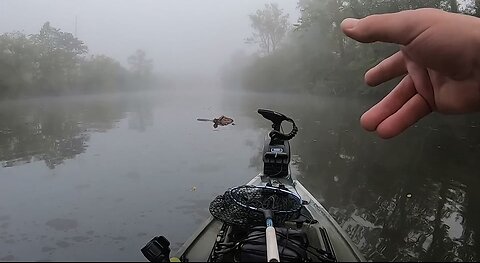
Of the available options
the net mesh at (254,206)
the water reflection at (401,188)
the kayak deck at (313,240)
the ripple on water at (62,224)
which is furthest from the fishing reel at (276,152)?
the ripple on water at (62,224)

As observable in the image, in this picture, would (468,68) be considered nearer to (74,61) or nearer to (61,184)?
(61,184)

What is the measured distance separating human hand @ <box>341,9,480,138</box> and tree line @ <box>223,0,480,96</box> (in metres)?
14.9

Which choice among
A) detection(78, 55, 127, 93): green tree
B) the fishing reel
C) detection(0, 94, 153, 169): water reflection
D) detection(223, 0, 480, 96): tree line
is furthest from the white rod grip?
detection(78, 55, 127, 93): green tree

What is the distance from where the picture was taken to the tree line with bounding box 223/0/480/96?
1800 cm

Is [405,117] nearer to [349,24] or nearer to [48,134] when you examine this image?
[349,24]

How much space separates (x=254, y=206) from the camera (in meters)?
2.18

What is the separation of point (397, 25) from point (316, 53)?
24.9 metres

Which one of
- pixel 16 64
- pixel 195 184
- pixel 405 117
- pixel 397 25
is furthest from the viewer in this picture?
pixel 16 64

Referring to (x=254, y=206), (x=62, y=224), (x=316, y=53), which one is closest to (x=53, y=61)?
(x=316, y=53)

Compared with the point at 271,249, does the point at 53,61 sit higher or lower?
higher

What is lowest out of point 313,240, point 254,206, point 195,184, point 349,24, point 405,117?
point 195,184

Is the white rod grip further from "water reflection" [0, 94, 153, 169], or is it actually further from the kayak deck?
"water reflection" [0, 94, 153, 169]

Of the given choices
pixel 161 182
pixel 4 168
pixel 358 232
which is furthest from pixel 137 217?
pixel 4 168

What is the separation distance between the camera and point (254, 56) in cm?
3059
